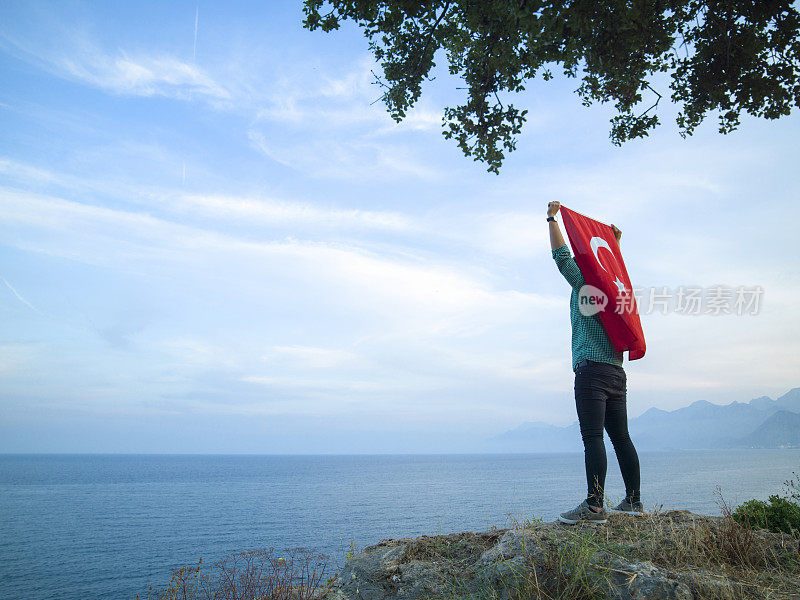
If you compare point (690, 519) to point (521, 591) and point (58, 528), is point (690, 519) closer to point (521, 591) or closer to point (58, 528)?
point (521, 591)

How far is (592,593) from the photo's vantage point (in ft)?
9.73

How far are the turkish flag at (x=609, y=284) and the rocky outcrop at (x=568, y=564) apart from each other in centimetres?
156

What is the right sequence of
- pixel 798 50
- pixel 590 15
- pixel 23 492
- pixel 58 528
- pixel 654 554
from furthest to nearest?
pixel 23 492 → pixel 58 528 → pixel 798 50 → pixel 590 15 → pixel 654 554

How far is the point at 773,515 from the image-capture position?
17.1 feet

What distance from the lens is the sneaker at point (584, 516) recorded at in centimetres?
418

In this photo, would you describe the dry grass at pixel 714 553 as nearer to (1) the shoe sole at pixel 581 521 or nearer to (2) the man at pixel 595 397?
(1) the shoe sole at pixel 581 521

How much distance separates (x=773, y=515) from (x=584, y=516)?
2.64 m

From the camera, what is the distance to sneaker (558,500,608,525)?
13.7ft

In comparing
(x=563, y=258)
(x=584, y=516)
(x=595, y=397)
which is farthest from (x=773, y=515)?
(x=563, y=258)

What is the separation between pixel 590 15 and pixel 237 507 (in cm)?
7957

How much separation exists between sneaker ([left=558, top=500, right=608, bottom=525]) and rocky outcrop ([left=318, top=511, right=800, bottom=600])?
0.09 m

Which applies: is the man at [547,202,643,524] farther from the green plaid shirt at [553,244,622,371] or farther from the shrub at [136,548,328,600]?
the shrub at [136,548,328,600]

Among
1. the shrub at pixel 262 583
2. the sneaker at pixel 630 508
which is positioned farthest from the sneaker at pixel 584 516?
the shrub at pixel 262 583

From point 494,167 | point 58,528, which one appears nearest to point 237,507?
point 58,528
